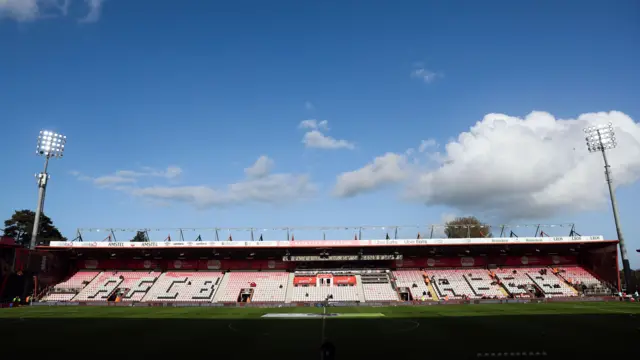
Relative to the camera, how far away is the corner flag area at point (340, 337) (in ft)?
57.1

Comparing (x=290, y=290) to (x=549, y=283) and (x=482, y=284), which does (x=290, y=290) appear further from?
(x=549, y=283)

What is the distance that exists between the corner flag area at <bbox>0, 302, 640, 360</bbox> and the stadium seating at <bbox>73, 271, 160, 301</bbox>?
25.2m

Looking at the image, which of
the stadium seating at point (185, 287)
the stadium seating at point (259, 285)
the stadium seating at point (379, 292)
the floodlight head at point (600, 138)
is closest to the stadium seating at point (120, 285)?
the stadium seating at point (185, 287)

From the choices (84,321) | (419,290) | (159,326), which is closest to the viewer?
(159,326)

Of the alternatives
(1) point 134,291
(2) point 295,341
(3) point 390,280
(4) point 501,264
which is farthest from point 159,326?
(4) point 501,264

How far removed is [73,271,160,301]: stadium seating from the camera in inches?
2154

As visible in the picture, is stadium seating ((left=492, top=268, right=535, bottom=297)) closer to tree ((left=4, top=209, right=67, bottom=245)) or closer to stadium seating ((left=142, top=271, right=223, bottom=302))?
stadium seating ((left=142, top=271, right=223, bottom=302))

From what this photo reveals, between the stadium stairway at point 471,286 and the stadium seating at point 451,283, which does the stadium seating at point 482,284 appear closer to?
the stadium stairway at point 471,286

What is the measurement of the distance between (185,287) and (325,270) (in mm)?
22236

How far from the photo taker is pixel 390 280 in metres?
58.1

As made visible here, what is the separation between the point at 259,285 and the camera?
5766 centimetres

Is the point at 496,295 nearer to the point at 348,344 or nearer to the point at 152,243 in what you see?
the point at 348,344

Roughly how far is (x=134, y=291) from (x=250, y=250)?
719 inches

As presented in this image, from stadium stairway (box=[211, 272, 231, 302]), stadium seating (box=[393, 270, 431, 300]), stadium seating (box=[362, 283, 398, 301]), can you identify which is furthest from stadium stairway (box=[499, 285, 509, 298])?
stadium stairway (box=[211, 272, 231, 302])
